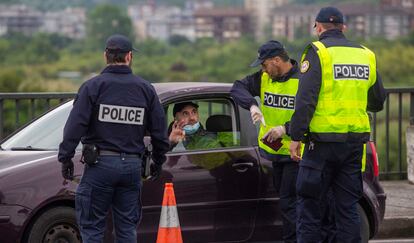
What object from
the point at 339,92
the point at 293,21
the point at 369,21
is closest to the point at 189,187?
the point at 339,92

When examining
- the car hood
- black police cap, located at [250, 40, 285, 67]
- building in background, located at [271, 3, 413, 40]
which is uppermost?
black police cap, located at [250, 40, 285, 67]

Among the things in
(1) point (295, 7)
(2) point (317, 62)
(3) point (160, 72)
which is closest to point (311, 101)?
(2) point (317, 62)

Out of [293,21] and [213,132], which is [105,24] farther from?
[213,132]

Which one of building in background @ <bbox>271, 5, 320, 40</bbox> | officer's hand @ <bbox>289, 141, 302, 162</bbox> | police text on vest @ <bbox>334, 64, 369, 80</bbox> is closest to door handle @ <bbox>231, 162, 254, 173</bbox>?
officer's hand @ <bbox>289, 141, 302, 162</bbox>

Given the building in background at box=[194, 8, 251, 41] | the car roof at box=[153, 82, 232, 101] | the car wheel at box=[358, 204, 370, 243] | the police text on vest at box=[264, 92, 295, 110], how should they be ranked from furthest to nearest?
the building in background at box=[194, 8, 251, 41] < the car wheel at box=[358, 204, 370, 243] < the car roof at box=[153, 82, 232, 101] < the police text on vest at box=[264, 92, 295, 110]

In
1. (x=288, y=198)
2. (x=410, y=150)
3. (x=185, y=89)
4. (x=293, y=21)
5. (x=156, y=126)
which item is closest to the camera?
(x=156, y=126)

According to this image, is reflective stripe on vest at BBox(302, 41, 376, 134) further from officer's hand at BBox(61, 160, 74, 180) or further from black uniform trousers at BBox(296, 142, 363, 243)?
officer's hand at BBox(61, 160, 74, 180)

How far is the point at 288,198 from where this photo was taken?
7.98m

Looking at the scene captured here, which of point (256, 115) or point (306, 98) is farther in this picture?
point (256, 115)

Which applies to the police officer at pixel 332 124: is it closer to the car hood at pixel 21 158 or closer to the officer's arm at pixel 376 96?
the officer's arm at pixel 376 96

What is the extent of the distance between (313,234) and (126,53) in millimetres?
1783

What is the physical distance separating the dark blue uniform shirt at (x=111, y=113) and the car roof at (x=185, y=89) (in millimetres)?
1113

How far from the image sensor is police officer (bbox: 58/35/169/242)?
6.88 metres

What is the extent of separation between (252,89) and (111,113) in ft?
5.64
